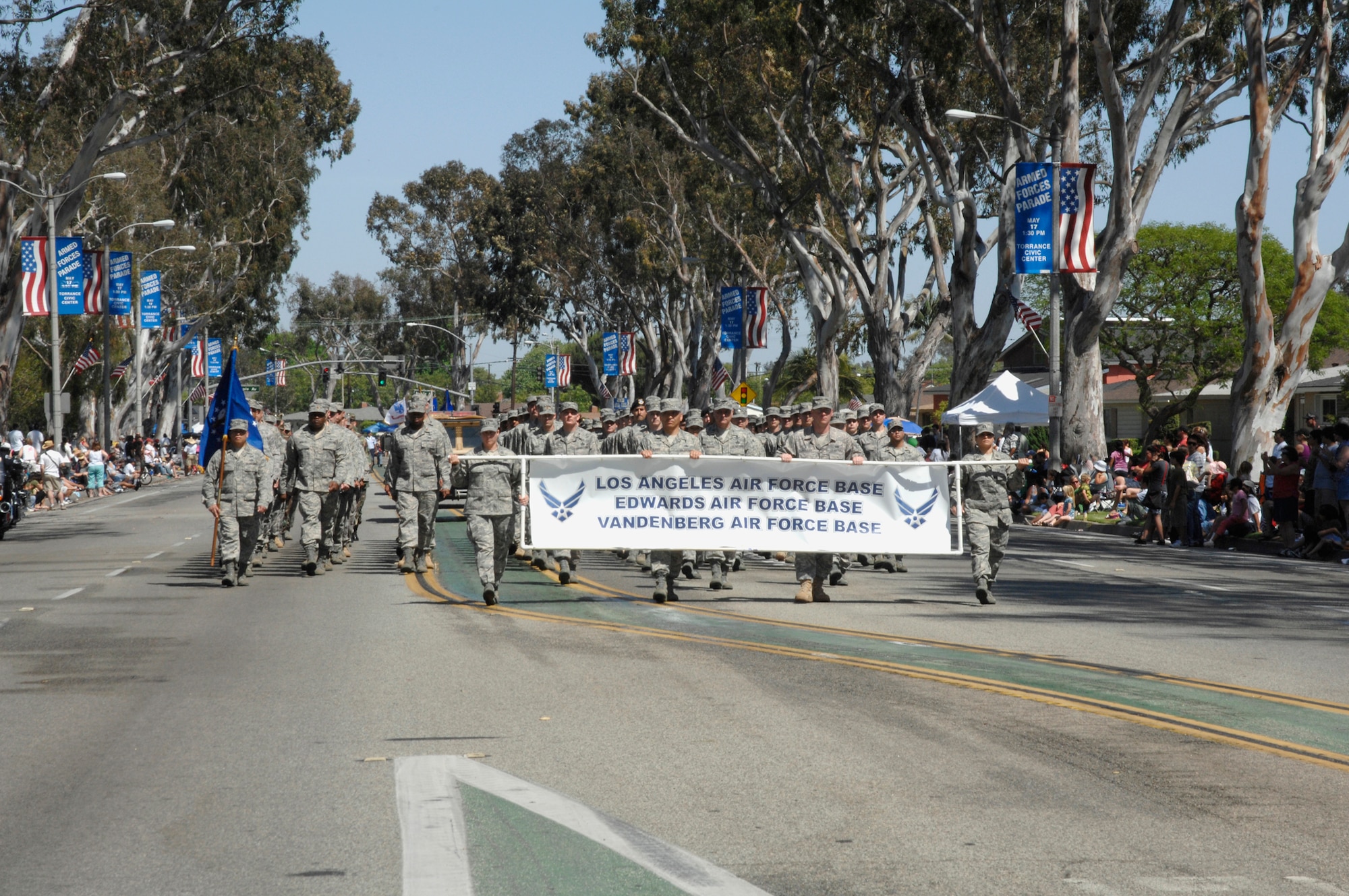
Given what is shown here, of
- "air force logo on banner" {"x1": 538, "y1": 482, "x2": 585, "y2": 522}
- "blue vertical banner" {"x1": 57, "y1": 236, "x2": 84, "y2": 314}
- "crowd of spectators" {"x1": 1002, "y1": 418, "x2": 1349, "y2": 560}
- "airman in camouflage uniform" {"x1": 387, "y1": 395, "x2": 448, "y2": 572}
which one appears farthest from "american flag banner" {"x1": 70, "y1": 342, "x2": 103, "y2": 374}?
"air force logo on banner" {"x1": 538, "y1": 482, "x2": 585, "y2": 522}

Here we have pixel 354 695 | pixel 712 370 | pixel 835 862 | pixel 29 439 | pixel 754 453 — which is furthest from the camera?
pixel 712 370

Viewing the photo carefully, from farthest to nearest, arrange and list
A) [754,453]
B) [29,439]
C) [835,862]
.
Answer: [29,439] → [754,453] → [835,862]

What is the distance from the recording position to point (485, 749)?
7383 mm

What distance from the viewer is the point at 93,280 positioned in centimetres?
4503

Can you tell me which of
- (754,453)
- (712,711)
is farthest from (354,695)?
(754,453)

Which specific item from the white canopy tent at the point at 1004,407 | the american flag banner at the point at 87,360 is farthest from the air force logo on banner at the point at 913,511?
the american flag banner at the point at 87,360

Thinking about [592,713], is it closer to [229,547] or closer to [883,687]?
[883,687]

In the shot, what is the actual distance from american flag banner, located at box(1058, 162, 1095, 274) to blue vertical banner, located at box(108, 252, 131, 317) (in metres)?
30.4

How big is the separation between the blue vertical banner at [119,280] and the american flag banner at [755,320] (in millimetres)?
19423

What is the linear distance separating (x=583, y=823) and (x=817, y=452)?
925 centimetres

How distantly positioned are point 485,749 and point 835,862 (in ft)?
8.24

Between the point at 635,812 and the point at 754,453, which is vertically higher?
the point at 754,453

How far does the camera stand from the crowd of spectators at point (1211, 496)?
2006cm

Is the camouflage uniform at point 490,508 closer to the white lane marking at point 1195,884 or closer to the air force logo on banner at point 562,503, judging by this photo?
the air force logo on banner at point 562,503
